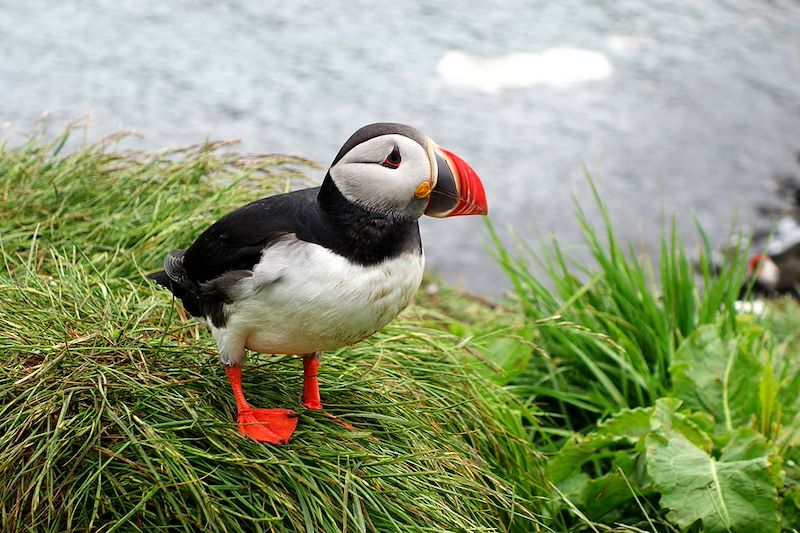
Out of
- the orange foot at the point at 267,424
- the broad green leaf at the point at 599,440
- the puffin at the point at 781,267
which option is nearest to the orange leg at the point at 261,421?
the orange foot at the point at 267,424

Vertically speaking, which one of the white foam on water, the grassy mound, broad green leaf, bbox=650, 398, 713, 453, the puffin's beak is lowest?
the white foam on water

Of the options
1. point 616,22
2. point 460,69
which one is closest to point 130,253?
point 460,69

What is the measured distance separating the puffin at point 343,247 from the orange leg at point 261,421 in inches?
0.7

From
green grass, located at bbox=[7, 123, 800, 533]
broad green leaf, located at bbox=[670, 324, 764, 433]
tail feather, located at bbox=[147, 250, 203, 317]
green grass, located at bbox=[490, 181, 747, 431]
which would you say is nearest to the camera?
green grass, located at bbox=[7, 123, 800, 533]

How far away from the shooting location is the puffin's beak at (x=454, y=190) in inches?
86.2

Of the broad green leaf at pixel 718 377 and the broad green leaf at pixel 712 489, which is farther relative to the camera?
the broad green leaf at pixel 718 377

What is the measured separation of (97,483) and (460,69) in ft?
23.6

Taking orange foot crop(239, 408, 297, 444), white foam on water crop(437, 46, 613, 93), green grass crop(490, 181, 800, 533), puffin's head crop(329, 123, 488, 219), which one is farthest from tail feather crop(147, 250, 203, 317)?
white foam on water crop(437, 46, 613, 93)

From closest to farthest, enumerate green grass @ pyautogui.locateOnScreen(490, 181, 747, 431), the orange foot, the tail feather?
1. the orange foot
2. the tail feather
3. green grass @ pyautogui.locateOnScreen(490, 181, 747, 431)

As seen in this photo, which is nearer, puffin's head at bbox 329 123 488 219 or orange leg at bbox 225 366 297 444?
puffin's head at bbox 329 123 488 219

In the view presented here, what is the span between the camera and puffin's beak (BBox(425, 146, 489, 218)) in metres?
2.19

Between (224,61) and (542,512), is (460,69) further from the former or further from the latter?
(542,512)

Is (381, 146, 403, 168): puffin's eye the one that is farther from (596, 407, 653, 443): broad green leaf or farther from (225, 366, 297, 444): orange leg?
(596, 407, 653, 443): broad green leaf

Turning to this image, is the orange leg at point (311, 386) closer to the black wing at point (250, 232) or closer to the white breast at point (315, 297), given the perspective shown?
the white breast at point (315, 297)
